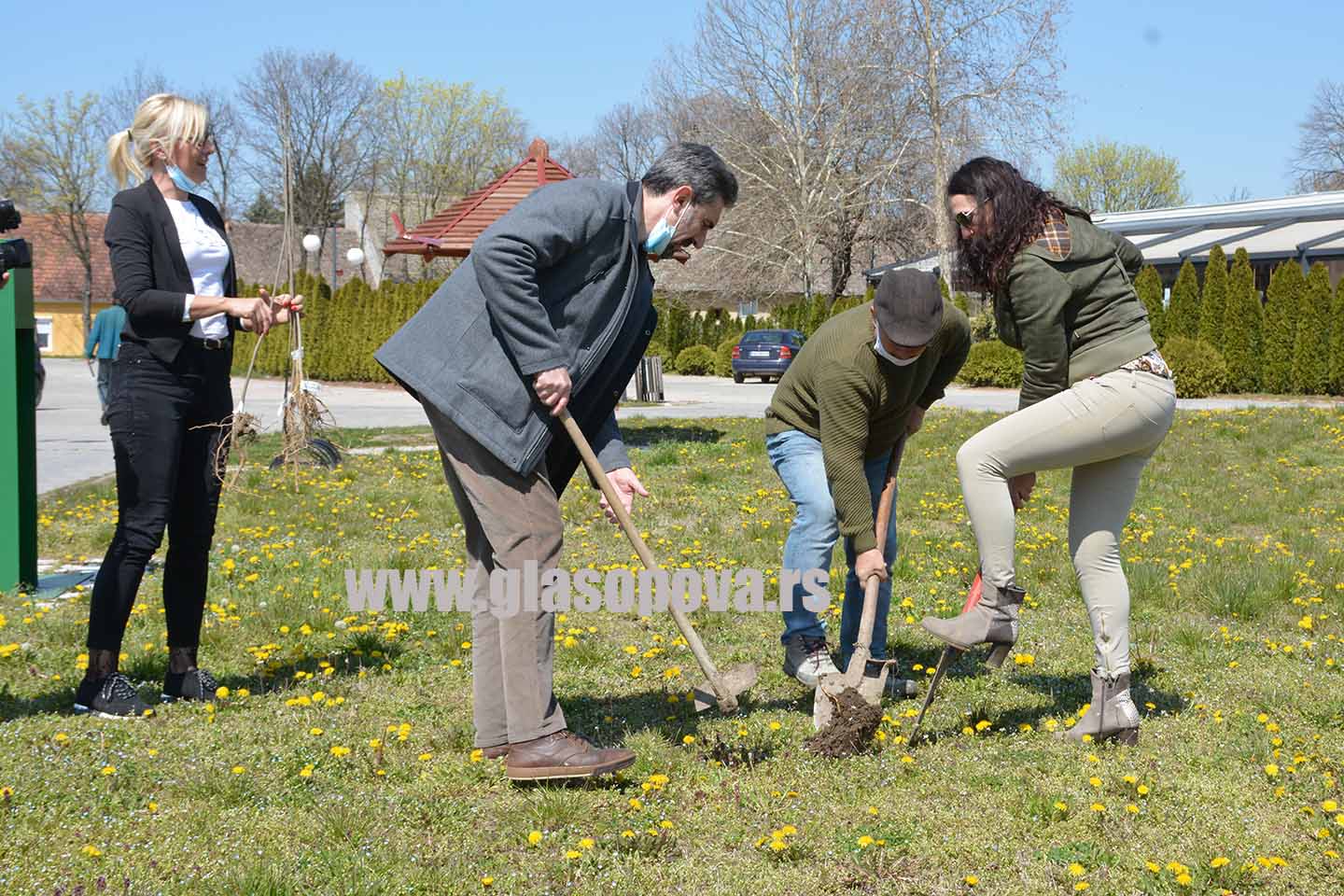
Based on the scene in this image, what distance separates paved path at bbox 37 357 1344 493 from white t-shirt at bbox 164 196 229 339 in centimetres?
699

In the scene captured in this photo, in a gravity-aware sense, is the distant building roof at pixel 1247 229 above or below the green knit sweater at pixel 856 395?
above

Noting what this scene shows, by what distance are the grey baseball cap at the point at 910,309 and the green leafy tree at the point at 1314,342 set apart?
21494 millimetres

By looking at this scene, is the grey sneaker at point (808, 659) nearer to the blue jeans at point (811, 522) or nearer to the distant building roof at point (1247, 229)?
the blue jeans at point (811, 522)

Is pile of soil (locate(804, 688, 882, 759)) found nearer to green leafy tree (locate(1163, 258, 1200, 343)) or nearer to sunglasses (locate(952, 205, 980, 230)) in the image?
sunglasses (locate(952, 205, 980, 230))

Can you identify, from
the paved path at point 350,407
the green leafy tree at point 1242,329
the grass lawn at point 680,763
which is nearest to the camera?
the grass lawn at point 680,763

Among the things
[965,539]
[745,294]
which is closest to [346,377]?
[745,294]

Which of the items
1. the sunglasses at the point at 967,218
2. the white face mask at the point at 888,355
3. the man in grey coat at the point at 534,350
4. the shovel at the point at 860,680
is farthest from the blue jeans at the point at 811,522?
the man in grey coat at the point at 534,350

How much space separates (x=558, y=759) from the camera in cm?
343

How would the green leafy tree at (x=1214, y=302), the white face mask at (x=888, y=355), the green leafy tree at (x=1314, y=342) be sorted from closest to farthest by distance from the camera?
the white face mask at (x=888, y=355), the green leafy tree at (x=1314, y=342), the green leafy tree at (x=1214, y=302)

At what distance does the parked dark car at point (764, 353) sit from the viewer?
1236 inches

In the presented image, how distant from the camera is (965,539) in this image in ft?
24.6

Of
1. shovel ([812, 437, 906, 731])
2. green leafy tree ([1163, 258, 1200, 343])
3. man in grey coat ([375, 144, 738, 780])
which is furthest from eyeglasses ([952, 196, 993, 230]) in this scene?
green leafy tree ([1163, 258, 1200, 343])

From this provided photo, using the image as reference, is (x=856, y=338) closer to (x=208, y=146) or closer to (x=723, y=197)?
(x=723, y=197)

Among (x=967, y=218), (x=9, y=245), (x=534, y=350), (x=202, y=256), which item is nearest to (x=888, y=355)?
(x=967, y=218)
